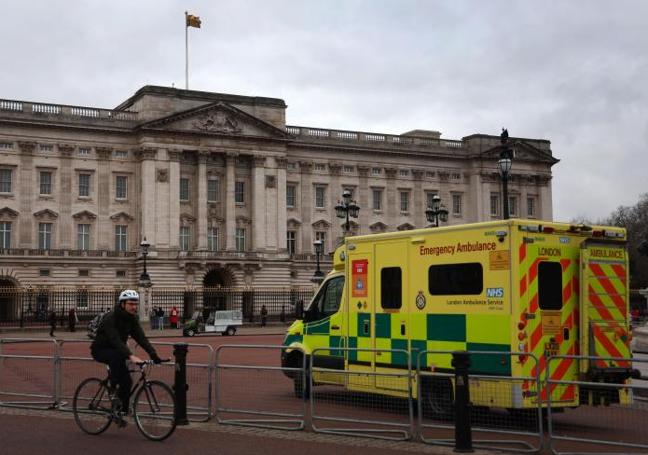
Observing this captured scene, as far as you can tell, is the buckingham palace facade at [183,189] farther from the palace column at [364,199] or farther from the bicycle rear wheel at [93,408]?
the bicycle rear wheel at [93,408]

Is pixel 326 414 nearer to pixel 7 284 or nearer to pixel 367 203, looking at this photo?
pixel 7 284

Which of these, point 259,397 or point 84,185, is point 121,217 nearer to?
point 84,185

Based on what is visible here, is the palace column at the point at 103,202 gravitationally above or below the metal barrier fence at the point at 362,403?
above

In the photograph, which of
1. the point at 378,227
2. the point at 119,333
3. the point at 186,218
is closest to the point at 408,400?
the point at 119,333

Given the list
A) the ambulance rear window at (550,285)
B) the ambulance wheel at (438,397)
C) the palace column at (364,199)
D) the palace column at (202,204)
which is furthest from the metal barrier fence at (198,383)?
the palace column at (364,199)

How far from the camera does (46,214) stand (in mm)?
68375

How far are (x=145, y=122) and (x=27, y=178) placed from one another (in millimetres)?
10026

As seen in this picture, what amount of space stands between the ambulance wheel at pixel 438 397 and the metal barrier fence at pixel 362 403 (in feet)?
2.03

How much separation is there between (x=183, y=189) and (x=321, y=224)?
43.6ft

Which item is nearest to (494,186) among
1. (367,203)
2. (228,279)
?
(367,203)

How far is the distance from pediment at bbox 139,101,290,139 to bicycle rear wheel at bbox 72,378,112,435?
59156 mm

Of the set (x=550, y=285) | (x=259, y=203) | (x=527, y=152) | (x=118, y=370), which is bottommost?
(x=118, y=370)

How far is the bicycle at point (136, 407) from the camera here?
38.4 feet

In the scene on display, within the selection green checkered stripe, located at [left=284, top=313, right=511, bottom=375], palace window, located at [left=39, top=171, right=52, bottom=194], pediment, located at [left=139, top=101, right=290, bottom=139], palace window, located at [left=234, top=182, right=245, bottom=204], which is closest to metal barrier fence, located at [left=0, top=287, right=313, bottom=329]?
palace window, located at [left=39, top=171, right=52, bottom=194]
